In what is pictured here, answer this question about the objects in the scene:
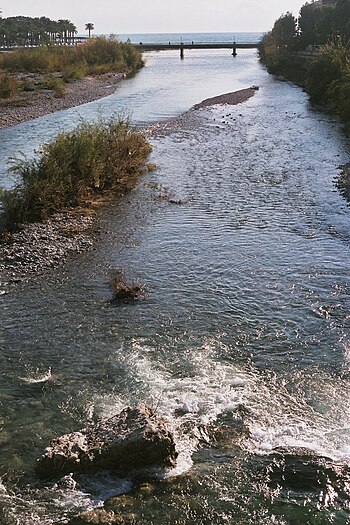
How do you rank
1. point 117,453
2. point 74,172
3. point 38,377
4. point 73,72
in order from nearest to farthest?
point 117,453 → point 38,377 → point 74,172 → point 73,72

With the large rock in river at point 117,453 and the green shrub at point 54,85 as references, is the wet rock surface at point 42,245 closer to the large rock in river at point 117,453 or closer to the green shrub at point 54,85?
the large rock in river at point 117,453

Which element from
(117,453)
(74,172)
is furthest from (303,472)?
(74,172)

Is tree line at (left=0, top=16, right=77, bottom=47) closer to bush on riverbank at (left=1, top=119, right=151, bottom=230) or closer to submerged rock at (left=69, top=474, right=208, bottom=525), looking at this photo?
bush on riverbank at (left=1, top=119, right=151, bottom=230)

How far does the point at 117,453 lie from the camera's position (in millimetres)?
9008

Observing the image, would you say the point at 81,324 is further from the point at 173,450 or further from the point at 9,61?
the point at 9,61

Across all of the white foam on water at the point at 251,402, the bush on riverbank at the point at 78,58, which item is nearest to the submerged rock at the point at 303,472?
the white foam on water at the point at 251,402

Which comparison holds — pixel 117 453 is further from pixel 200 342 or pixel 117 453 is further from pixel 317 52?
pixel 317 52

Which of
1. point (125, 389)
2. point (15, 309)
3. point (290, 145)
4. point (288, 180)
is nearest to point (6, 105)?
point (290, 145)

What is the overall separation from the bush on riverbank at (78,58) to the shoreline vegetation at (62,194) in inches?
1940

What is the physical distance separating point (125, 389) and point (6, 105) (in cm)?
4296

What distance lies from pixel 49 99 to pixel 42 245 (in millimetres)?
39945

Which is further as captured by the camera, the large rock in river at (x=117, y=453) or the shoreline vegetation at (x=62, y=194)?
the shoreline vegetation at (x=62, y=194)

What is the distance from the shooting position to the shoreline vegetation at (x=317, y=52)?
47.3 metres

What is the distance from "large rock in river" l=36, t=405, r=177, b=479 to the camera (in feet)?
29.5
